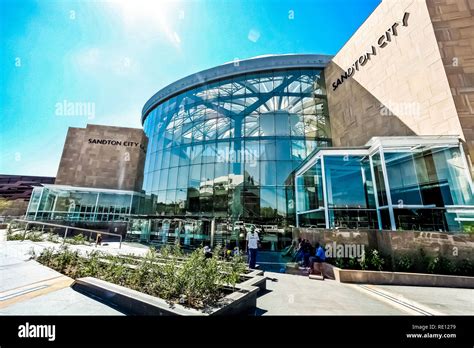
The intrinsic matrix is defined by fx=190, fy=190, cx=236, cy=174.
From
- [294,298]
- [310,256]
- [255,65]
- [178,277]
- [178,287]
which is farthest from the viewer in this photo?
[255,65]

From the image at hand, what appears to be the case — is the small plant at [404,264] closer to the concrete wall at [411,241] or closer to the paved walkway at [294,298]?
the concrete wall at [411,241]

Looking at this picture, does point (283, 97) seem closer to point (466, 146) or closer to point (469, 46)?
point (469, 46)

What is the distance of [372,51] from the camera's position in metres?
14.4

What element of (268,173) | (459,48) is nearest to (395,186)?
(268,173)

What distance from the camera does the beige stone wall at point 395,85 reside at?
10.6 m

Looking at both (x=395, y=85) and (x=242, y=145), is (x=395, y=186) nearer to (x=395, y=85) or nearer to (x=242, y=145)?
(x=395, y=85)

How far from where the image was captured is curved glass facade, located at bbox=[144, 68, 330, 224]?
15938 mm

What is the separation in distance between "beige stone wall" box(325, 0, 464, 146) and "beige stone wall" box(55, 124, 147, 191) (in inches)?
1164

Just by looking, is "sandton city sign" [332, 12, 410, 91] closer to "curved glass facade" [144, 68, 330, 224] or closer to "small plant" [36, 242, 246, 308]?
"curved glass facade" [144, 68, 330, 224]

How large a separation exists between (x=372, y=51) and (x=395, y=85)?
384 centimetres

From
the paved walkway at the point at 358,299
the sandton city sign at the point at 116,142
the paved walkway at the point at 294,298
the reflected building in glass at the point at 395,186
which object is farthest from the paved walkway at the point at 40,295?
the sandton city sign at the point at 116,142

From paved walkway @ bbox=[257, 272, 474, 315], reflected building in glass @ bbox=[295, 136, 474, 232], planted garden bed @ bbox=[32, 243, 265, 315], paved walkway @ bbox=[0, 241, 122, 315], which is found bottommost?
paved walkway @ bbox=[257, 272, 474, 315]

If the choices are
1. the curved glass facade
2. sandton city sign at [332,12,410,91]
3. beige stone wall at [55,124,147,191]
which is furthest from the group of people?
beige stone wall at [55,124,147,191]
